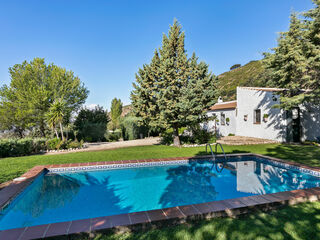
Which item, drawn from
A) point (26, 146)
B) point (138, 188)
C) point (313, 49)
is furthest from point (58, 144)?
point (313, 49)

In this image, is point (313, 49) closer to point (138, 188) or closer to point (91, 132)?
point (138, 188)

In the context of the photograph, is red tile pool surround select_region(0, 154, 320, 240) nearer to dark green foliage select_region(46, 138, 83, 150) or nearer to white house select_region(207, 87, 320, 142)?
dark green foliage select_region(46, 138, 83, 150)

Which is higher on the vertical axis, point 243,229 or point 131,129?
point 131,129

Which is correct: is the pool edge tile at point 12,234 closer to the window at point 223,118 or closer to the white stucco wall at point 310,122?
the white stucco wall at point 310,122

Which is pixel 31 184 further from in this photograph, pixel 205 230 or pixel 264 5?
pixel 264 5

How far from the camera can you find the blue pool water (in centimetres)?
529

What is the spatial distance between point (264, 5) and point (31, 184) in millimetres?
19619

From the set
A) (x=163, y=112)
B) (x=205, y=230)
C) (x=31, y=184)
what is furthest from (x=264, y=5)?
(x=31, y=184)

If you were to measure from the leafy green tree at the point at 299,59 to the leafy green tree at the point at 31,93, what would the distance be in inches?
A: 801

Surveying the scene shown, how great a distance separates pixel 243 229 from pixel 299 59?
1278cm

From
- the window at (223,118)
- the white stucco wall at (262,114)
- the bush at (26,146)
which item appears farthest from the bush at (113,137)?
the white stucco wall at (262,114)

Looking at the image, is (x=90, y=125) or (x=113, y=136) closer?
(x=90, y=125)

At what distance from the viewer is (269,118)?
16.3 m

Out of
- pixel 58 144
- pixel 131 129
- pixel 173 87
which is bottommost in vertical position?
pixel 58 144
